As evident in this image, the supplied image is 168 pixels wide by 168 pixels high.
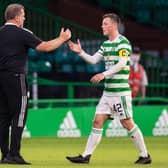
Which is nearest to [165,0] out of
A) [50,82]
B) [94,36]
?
[94,36]

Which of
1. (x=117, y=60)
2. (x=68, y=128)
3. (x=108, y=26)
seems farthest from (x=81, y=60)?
(x=117, y=60)

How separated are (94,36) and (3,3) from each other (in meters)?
3.21

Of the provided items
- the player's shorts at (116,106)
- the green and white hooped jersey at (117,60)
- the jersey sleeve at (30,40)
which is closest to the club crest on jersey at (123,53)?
the green and white hooped jersey at (117,60)

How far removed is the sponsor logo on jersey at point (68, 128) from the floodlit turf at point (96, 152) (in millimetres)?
811

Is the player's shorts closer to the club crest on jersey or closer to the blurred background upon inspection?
the club crest on jersey

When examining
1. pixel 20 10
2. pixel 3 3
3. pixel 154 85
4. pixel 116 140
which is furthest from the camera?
pixel 154 85

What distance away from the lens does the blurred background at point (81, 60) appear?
70.4 ft

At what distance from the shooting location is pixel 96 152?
1606 centimetres

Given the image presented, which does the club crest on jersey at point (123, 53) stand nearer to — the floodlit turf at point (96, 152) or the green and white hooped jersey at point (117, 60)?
the green and white hooped jersey at point (117, 60)

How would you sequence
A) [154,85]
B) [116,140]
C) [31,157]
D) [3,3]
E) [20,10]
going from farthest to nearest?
[154,85], [3,3], [116,140], [31,157], [20,10]

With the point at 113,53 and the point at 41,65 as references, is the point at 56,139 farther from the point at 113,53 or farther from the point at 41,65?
the point at 113,53

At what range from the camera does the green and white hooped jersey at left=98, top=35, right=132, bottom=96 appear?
13.2m

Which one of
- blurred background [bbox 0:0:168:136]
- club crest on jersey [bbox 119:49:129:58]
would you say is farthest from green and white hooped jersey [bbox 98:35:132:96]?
blurred background [bbox 0:0:168:136]

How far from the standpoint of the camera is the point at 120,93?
1333cm
